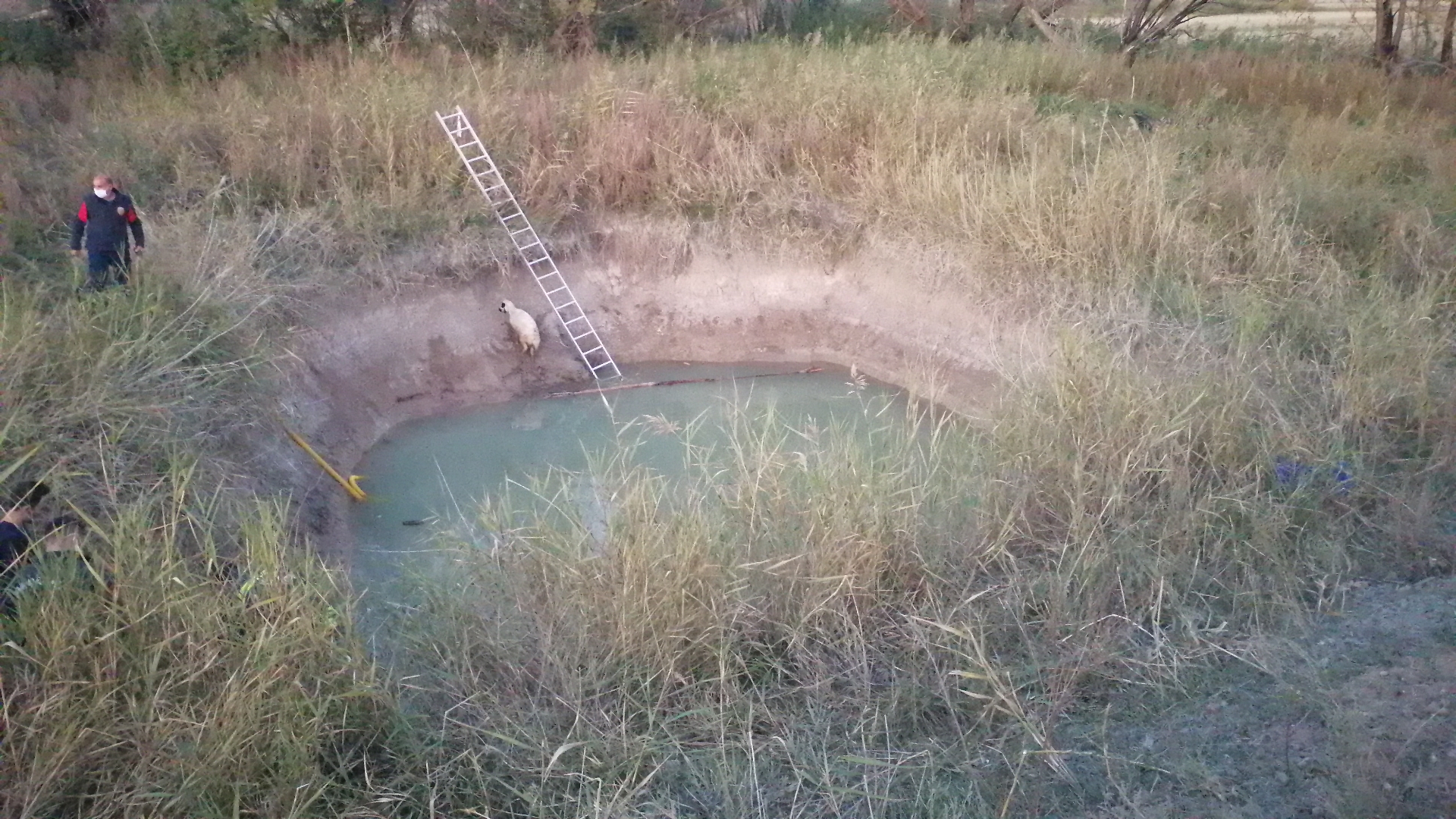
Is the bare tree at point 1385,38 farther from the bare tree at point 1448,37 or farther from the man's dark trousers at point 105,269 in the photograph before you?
the man's dark trousers at point 105,269

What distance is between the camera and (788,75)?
11.7 metres

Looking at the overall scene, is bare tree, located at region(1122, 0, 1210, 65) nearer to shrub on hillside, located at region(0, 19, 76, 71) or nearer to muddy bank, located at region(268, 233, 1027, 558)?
muddy bank, located at region(268, 233, 1027, 558)

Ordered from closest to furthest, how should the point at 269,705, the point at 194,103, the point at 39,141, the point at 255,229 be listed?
1. the point at 269,705
2. the point at 255,229
3. the point at 39,141
4. the point at 194,103

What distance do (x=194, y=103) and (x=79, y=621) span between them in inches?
317

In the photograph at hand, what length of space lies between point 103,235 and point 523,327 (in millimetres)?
3658

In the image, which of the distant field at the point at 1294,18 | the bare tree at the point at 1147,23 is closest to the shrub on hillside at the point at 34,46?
the bare tree at the point at 1147,23

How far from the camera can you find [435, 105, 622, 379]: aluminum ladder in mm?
9812

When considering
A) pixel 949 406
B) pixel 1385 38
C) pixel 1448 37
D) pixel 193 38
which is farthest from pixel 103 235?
pixel 1448 37

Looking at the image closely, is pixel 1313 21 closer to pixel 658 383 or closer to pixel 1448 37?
pixel 1448 37

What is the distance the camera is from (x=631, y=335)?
1038cm

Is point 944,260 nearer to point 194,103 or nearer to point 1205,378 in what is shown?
point 1205,378

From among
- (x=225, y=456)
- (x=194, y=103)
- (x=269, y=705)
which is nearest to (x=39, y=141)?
(x=194, y=103)

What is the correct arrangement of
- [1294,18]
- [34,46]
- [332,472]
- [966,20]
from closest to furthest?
[332,472], [34,46], [966,20], [1294,18]

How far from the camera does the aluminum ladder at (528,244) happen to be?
9.81 meters
